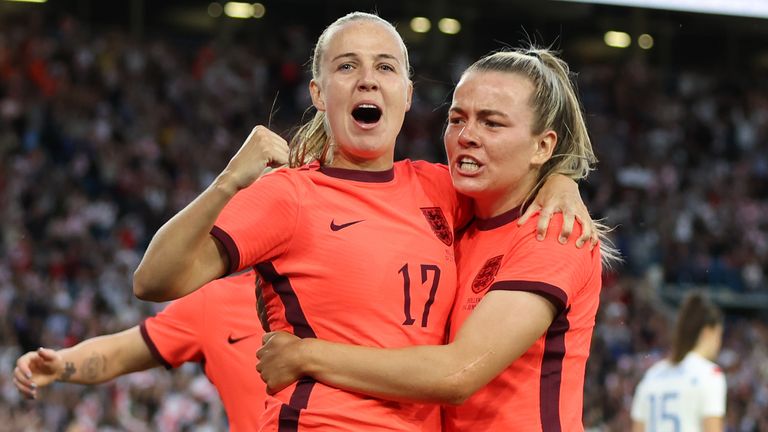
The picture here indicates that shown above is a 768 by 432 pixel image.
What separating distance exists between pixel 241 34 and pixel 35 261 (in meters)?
7.83

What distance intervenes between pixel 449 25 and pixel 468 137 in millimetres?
17778

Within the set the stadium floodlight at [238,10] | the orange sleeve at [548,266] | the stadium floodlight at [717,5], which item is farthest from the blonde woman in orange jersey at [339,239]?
the stadium floodlight at [238,10]

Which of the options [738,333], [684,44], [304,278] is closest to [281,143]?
[304,278]

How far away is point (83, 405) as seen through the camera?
1025 centimetres

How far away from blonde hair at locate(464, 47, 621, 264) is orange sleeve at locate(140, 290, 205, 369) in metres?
1.66

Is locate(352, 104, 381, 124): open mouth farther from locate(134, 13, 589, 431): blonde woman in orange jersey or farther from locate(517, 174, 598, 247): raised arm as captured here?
locate(517, 174, 598, 247): raised arm

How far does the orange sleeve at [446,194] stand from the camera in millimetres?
3381

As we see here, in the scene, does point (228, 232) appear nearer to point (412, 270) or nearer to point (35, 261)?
point (412, 270)

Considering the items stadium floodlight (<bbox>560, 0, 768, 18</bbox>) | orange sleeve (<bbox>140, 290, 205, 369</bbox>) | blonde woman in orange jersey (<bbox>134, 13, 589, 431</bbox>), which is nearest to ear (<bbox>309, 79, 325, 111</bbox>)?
blonde woman in orange jersey (<bbox>134, 13, 589, 431</bbox>)

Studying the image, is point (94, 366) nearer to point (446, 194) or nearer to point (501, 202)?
point (446, 194)

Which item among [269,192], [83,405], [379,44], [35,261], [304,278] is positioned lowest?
[83,405]

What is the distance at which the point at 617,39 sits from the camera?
866 inches

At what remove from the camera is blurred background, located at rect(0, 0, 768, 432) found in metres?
11.6

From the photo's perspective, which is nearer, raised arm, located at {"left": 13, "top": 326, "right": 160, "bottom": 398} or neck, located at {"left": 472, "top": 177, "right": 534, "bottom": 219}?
neck, located at {"left": 472, "top": 177, "right": 534, "bottom": 219}
